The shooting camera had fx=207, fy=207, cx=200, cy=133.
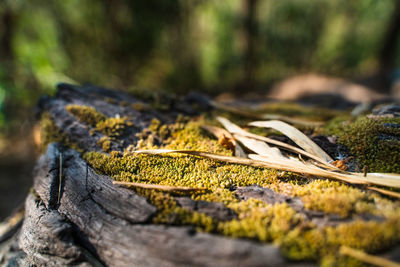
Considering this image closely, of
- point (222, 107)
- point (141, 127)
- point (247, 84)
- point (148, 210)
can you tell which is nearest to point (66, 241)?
point (148, 210)

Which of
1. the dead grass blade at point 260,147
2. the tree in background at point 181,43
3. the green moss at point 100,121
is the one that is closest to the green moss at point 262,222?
the dead grass blade at point 260,147

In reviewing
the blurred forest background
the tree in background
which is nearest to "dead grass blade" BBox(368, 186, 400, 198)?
the blurred forest background

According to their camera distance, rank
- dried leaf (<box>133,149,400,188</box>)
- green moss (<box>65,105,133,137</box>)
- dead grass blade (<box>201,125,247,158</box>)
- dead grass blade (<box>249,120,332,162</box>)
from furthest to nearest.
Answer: green moss (<box>65,105,133,137</box>), dead grass blade (<box>201,125,247,158</box>), dead grass blade (<box>249,120,332,162</box>), dried leaf (<box>133,149,400,188</box>)

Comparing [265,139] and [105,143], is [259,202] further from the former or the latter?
[105,143]

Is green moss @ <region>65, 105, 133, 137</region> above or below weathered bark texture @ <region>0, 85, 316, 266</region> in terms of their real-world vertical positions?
above

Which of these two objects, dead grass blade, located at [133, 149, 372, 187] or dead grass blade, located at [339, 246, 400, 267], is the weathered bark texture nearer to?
dead grass blade, located at [339, 246, 400, 267]

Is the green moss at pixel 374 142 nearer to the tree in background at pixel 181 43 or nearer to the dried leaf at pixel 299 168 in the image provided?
the dried leaf at pixel 299 168

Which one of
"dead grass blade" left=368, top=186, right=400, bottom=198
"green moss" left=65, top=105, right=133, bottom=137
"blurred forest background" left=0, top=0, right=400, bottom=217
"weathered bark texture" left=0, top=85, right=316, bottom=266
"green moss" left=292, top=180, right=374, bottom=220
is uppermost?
"blurred forest background" left=0, top=0, right=400, bottom=217
